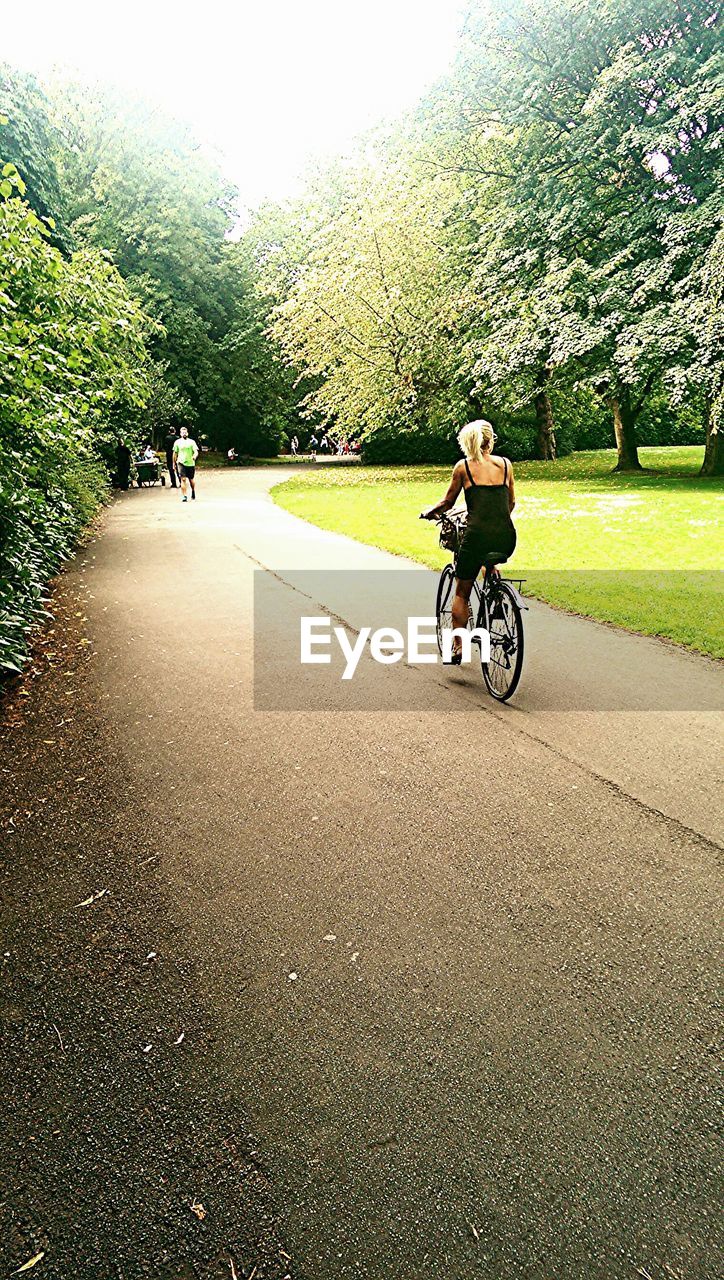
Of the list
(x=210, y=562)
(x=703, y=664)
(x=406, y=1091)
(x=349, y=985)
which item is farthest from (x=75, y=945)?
(x=210, y=562)

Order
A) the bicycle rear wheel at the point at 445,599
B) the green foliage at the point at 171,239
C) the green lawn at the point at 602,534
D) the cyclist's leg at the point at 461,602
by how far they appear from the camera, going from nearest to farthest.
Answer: the cyclist's leg at the point at 461,602
the bicycle rear wheel at the point at 445,599
the green lawn at the point at 602,534
the green foliage at the point at 171,239

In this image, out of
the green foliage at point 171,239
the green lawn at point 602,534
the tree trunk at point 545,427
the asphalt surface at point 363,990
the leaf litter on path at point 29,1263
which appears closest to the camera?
the leaf litter on path at point 29,1263

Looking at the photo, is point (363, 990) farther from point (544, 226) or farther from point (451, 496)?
point (544, 226)

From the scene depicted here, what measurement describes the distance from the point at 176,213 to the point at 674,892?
1697 inches

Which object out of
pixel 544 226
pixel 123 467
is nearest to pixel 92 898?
pixel 544 226

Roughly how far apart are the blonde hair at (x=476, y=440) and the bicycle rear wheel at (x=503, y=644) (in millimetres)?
1032

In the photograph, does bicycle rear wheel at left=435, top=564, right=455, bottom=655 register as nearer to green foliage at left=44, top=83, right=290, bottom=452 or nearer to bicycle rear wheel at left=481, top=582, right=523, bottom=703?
bicycle rear wheel at left=481, top=582, right=523, bottom=703

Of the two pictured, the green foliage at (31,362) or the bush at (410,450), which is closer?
the green foliage at (31,362)

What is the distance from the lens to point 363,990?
3053 mm

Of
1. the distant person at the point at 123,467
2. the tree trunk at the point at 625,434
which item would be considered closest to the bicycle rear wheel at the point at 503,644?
the tree trunk at the point at 625,434

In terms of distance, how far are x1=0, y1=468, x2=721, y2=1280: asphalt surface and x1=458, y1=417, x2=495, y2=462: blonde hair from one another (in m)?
1.94

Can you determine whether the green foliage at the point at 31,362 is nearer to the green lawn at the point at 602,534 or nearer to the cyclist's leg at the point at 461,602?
the cyclist's leg at the point at 461,602

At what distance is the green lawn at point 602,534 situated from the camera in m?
9.48

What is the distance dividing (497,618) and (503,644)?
237mm
